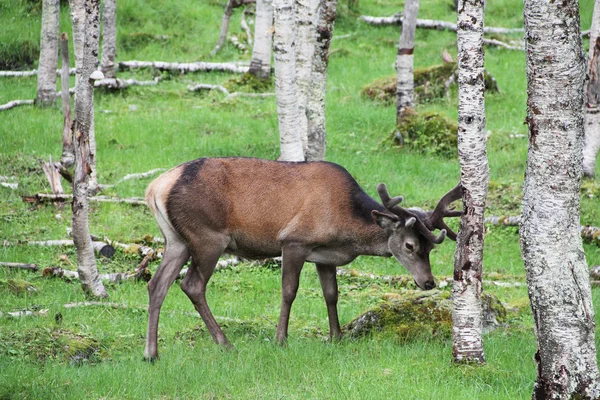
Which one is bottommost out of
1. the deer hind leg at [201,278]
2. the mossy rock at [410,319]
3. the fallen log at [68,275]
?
the fallen log at [68,275]

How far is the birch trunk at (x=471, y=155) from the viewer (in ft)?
23.6

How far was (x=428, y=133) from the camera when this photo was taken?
1733 cm

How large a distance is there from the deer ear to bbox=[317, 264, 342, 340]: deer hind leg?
71 cm

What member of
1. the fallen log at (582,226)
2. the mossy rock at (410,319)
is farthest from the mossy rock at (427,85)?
the mossy rock at (410,319)

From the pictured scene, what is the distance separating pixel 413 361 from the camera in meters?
7.88

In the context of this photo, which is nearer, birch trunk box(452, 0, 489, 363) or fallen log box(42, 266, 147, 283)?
birch trunk box(452, 0, 489, 363)


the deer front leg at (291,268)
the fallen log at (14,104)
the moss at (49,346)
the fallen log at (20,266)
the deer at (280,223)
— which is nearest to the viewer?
the moss at (49,346)

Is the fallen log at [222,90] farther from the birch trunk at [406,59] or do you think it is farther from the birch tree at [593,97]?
the birch tree at [593,97]

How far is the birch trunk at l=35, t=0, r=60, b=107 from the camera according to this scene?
58.0 ft

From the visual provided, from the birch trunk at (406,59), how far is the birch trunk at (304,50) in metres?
2.79

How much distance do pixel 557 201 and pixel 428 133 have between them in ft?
37.3

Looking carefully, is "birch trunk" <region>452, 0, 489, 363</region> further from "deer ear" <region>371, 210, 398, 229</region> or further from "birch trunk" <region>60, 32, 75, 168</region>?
"birch trunk" <region>60, 32, 75, 168</region>

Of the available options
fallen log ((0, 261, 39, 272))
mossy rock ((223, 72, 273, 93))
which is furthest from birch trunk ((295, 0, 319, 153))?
mossy rock ((223, 72, 273, 93))

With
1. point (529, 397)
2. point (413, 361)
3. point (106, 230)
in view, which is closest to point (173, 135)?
point (106, 230)
